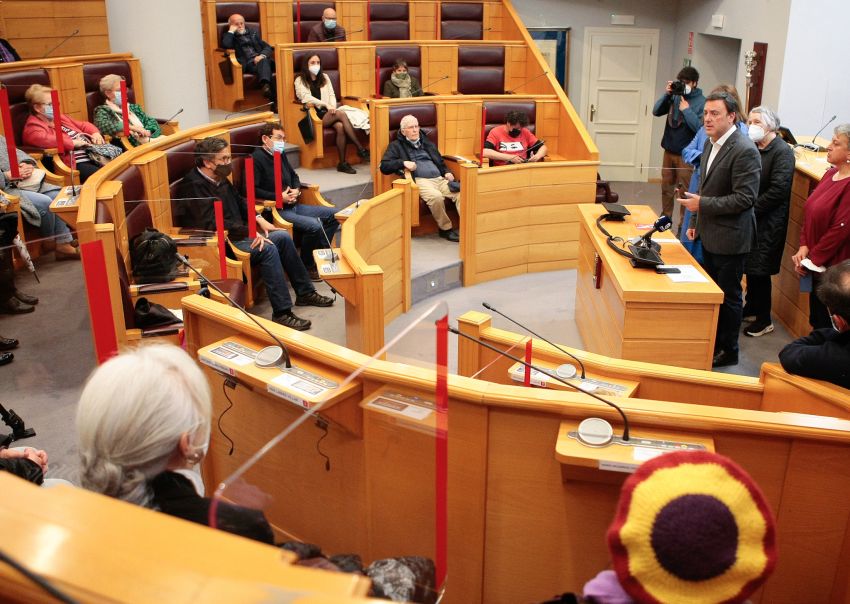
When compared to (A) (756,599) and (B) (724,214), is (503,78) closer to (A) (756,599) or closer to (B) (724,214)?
(B) (724,214)

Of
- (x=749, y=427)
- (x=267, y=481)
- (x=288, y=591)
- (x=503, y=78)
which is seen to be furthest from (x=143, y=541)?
(x=503, y=78)

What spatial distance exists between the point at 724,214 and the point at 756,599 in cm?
233

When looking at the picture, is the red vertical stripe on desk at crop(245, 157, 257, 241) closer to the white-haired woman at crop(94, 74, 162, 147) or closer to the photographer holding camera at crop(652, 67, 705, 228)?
the white-haired woman at crop(94, 74, 162, 147)

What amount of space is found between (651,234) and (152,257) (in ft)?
7.76

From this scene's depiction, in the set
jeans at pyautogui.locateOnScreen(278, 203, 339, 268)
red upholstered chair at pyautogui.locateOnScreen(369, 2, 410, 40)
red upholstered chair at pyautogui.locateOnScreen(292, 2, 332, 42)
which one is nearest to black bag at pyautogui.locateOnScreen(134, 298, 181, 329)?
jeans at pyautogui.locateOnScreen(278, 203, 339, 268)

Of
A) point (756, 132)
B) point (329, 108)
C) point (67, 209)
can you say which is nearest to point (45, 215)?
point (67, 209)

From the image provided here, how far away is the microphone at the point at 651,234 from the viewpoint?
4.10 m

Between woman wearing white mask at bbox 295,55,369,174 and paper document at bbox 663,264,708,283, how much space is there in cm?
377

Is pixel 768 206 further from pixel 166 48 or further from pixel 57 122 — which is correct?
pixel 166 48

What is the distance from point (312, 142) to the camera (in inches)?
284

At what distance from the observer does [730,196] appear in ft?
13.2

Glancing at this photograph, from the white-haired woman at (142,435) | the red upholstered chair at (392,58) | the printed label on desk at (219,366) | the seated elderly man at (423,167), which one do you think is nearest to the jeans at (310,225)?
the seated elderly man at (423,167)

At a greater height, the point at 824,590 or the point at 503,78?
the point at 503,78

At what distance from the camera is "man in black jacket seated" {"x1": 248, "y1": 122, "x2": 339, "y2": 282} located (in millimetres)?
5559
